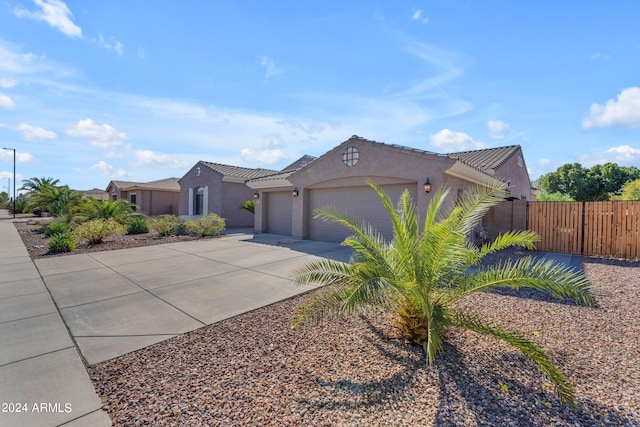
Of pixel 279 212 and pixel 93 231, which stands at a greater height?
pixel 279 212

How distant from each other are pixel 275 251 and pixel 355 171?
14.7 feet

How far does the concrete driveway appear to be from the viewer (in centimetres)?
411

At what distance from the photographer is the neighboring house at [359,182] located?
977 centimetres

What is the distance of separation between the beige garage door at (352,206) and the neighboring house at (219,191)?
8298 mm

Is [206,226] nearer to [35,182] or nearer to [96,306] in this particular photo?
[96,306]

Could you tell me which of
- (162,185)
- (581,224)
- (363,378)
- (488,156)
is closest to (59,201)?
(162,185)

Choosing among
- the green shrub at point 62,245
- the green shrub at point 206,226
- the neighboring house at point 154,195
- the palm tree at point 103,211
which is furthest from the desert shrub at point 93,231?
the neighboring house at point 154,195

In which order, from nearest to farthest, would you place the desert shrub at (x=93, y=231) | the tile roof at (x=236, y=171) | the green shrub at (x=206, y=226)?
the desert shrub at (x=93, y=231), the green shrub at (x=206, y=226), the tile roof at (x=236, y=171)

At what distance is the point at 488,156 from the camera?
16031 mm

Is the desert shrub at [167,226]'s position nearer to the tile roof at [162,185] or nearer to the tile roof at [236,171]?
the tile roof at [236,171]

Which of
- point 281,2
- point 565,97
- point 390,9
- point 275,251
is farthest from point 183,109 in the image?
point 565,97

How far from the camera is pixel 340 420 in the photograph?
93.7 inches

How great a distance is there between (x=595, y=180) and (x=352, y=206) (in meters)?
30.7

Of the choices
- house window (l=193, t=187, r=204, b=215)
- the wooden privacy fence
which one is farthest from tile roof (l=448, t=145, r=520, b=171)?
house window (l=193, t=187, r=204, b=215)
